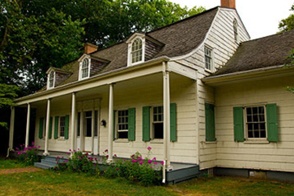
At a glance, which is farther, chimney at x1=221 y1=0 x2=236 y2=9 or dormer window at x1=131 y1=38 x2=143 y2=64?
chimney at x1=221 y1=0 x2=236 y2=9

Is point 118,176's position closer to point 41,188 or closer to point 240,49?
point 41,188

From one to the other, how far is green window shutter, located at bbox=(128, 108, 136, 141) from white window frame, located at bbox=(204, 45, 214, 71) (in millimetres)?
3403

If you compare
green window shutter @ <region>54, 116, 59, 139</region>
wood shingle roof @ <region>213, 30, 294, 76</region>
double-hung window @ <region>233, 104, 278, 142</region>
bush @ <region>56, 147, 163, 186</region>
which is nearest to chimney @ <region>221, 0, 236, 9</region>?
wood shingle roof @ <region>213, 30, 294, 76</region>

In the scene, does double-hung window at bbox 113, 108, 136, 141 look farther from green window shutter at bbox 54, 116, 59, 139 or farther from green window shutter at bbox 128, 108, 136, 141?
green window shutter at bbox 54, 116, 59, 139

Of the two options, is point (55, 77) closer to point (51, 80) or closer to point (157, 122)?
point (51, 80)

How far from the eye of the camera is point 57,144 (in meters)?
14.5

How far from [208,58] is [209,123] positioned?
249 centimetres

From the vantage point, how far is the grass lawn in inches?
245

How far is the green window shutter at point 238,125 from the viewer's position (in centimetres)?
838

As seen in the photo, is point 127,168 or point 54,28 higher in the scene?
point 54,28

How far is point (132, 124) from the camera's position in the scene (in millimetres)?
10477

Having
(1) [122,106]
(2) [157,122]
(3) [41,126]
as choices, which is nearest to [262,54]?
(2) [157,122]

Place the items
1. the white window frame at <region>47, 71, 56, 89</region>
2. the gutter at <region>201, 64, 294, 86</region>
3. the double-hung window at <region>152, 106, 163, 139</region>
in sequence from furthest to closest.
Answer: the white window frame at <region>47, 71, 56, 89</region>
the double-hung window at <region>152, 106, 163, 139</region>
the gutter at <region>201, 64, 294, 86</region>

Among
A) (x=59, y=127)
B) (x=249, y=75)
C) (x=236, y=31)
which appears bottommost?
(x=59, y=127)
